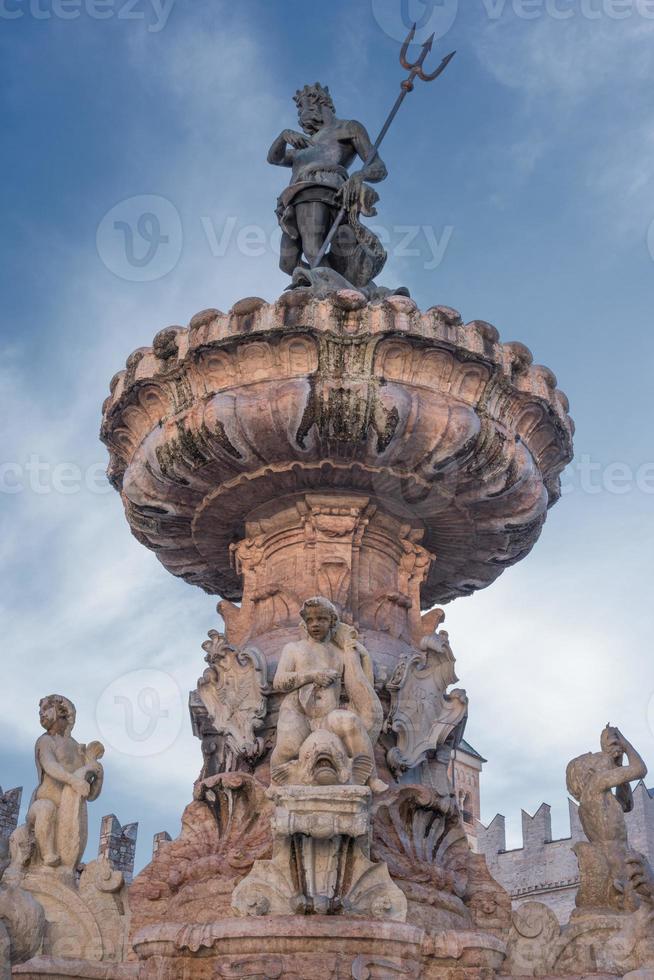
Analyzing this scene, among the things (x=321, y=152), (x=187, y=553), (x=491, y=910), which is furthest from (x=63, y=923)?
(x=321, y=152)

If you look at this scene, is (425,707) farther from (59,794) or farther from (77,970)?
(77,970)

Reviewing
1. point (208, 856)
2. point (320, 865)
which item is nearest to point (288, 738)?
point (320, 865)

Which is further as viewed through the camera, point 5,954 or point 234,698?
point 234,698

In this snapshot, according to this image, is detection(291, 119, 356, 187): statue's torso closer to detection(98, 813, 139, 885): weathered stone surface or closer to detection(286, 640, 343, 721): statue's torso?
detection(286, 640, 343, 721): statue's torso

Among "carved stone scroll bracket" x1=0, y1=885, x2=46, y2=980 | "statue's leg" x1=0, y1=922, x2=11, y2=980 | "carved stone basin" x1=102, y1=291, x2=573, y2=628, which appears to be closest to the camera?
"statue's leg" x1=0, y1=922, x2=11, y2=980

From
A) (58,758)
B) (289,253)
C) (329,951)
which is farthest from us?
(289,253)

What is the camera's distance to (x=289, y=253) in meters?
12.3

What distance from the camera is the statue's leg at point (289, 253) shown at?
1228 cm

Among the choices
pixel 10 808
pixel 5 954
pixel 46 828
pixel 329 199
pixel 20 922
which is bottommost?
pixel 5 954

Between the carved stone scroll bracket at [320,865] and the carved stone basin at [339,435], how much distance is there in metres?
2.59

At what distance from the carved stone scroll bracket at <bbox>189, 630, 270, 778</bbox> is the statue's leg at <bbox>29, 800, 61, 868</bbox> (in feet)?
4.33

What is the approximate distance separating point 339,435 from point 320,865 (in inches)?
140

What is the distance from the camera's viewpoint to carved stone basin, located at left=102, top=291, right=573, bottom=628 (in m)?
9.71

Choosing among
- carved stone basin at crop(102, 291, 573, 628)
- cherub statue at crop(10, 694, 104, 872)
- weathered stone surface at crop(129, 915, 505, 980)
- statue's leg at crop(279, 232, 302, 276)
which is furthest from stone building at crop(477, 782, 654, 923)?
weathered stone surface at crop(129, 915, 505, 980)
